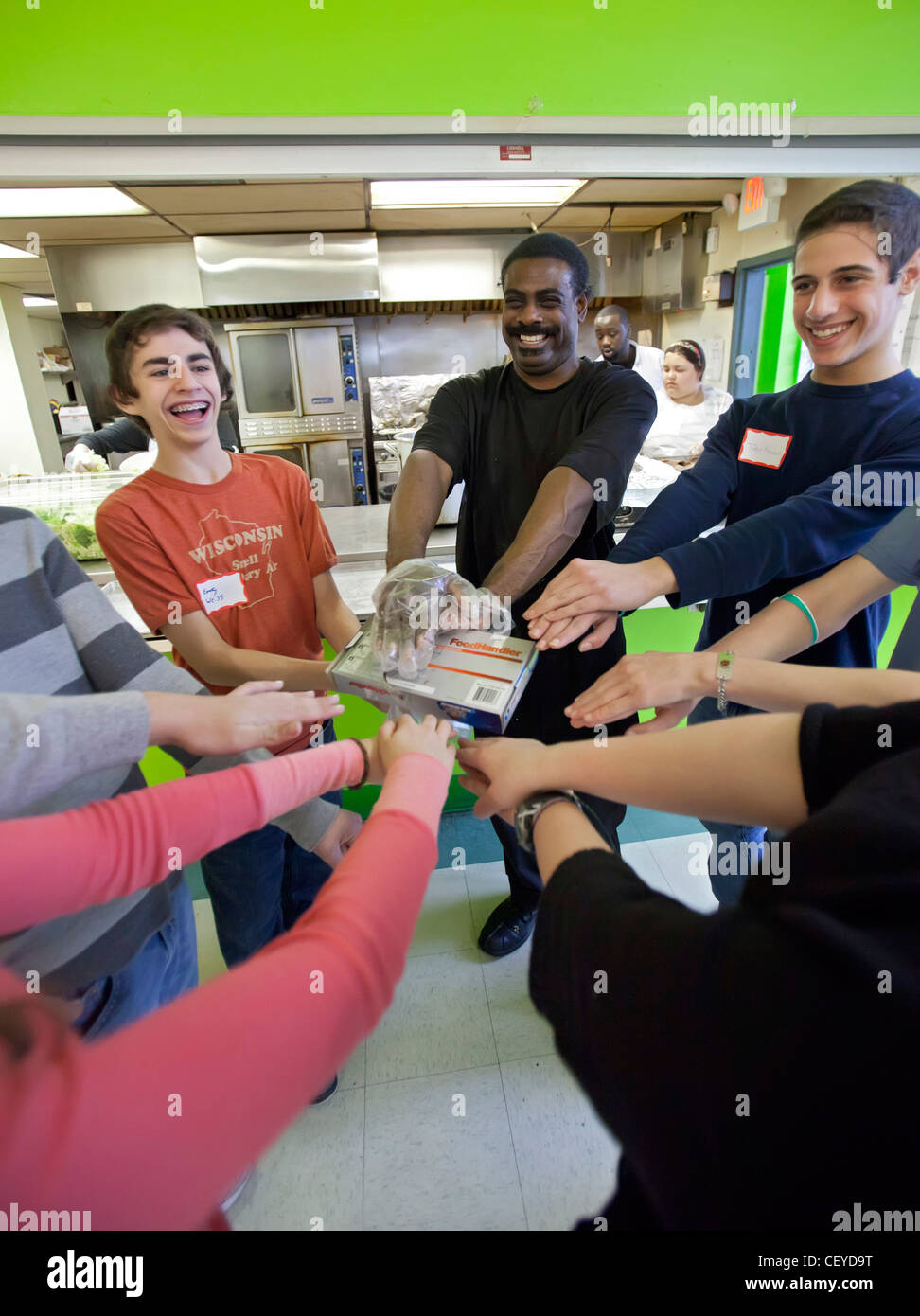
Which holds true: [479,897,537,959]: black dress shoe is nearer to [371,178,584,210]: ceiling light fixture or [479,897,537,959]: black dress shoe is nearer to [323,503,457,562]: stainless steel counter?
[323,503,457,562]: stainless steel counter

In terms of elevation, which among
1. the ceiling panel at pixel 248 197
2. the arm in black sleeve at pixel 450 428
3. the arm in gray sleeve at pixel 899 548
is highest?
the ceiling panel at pixel 248 197

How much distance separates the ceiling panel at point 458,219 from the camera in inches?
151

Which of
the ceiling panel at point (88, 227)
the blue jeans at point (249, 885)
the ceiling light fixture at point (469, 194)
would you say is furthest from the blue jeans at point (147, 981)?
the ceiling panel at point (88, 227)

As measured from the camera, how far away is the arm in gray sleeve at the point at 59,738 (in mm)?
670

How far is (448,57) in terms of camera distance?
4.95 ft

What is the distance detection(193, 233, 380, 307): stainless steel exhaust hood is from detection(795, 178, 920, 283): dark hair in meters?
3.74

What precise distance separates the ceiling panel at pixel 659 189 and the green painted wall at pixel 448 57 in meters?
1.44

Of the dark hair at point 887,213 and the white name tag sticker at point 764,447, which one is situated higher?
the dark hair at point 887,213

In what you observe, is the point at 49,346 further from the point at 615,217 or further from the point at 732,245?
the point at 732,245

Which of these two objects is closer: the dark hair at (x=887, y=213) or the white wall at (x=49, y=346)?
the dark hair at (x=887, y=213)

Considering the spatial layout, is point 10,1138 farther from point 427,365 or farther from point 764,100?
point 427,365

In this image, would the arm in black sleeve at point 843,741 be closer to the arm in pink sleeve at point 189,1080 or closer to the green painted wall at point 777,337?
the arm in pink sleeve at point 189,1080

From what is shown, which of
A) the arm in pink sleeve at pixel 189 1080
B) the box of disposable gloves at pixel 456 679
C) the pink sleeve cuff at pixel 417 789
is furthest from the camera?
the box of disposable gloves at pixel 456 679

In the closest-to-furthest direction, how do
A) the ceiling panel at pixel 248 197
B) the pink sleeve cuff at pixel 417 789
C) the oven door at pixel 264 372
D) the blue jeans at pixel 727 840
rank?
the pink sleeve cuff at pixel 417 789 < the blue jeans at pixel 727 840 < the ceiling panel at pixel 248 197 < the oven door at pixel 264 372
